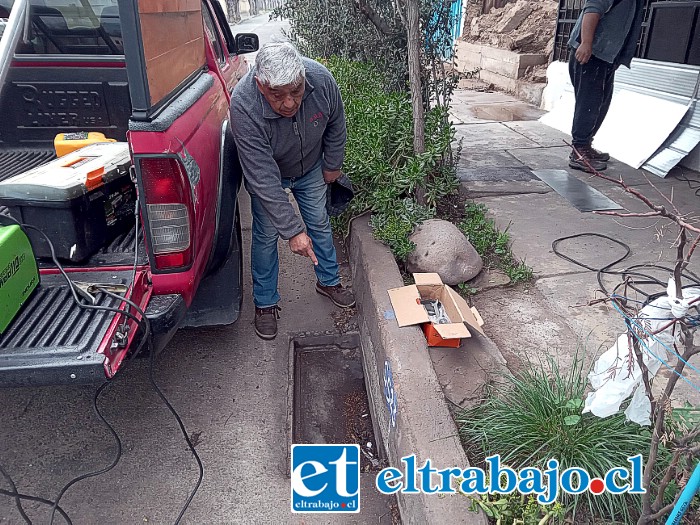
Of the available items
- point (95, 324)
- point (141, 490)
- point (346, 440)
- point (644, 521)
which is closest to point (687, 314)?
point (644, 521)

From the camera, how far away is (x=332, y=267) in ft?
12.2

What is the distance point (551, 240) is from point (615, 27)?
7.92 feet

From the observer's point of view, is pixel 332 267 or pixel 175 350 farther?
pixel 332 267

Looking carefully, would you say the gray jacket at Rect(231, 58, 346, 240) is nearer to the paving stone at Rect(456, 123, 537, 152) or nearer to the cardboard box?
the cardboard box

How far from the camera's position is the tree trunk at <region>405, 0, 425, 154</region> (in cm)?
375

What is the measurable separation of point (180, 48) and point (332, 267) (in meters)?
1.58

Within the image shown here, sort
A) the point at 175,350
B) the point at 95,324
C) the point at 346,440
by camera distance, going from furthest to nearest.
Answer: the point at 175,350
the point at 346,440
the point at 95,324

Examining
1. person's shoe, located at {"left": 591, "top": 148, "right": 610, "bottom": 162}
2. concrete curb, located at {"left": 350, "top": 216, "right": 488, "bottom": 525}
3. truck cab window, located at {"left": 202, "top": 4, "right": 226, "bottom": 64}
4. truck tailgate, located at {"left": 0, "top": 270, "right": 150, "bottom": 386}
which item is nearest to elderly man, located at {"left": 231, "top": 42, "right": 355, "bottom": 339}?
concrete curb, located at {"left": 350, "top": 216, "right": 488, "bottom": 525}

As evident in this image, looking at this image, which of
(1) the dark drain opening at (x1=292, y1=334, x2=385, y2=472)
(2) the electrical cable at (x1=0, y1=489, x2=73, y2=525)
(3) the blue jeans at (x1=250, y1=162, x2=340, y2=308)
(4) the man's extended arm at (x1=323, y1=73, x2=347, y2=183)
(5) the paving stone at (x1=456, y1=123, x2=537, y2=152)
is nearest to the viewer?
(2) the electrical cable at (x1=0, y1=489, x2=73, y2=525)

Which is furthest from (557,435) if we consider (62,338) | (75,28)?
(75,28)

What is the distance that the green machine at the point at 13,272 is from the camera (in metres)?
2.05

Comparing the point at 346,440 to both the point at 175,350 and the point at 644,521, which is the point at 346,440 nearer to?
the point at 175,350

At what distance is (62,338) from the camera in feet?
6.82

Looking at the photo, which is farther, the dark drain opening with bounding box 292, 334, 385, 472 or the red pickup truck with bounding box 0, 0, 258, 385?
the dark drain opening with bounding box 292, 334, 385, 472
